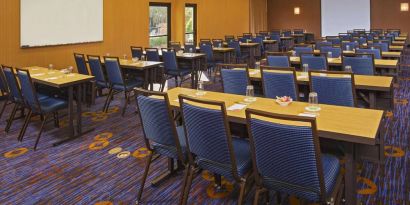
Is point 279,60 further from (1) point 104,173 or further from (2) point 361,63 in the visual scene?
(1) point 104,173

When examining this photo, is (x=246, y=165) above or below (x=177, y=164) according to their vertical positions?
above

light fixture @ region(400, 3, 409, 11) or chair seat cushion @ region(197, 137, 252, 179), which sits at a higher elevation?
light fixture @ region(400, 3, 409, 11)

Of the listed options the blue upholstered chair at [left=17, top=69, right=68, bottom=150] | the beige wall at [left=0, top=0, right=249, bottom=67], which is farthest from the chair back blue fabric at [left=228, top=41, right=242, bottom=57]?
the blue upholstered chair at [left=17, top=69, right=68, bottom=150]

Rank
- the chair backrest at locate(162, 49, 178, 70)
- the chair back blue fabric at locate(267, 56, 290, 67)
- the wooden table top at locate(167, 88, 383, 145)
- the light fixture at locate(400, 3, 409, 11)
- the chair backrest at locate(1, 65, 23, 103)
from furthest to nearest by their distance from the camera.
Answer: the light fixture at locate(400, 3, 409, 11) → the chair backrest at locate(162, 49, 178, 70) → the chair back blue fabric at locate(267, 56, 290, 67) → the chair backrest at locate(1, 65, 23, 103) → the wooden table top at locate(167, 88, 383, 145)

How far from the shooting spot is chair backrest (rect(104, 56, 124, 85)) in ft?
18.9

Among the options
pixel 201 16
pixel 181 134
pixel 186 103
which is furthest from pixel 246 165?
pixel 201 16

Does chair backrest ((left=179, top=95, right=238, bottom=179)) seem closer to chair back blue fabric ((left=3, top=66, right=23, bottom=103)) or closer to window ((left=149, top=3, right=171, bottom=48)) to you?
chair back blue fabric ((left=3, top=66, right=23, bottom=103))

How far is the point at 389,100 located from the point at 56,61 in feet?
21.6

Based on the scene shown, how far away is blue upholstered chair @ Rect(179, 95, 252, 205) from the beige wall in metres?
5.70

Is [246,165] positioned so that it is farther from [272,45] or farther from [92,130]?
[272,45]

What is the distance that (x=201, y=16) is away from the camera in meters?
12.8

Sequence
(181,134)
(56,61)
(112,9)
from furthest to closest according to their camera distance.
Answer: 1. (112,9)
2. (56,61)
3. (181,134)

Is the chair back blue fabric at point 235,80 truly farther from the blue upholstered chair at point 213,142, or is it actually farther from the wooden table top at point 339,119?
the blue upholstered chair at point 213,142

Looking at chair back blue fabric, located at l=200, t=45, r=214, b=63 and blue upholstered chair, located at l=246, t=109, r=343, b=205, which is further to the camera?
chair back blue fabric, located at l=200, t=45, r=214, b=63
